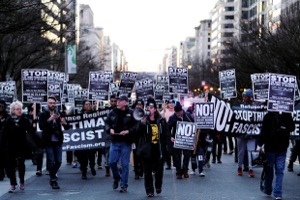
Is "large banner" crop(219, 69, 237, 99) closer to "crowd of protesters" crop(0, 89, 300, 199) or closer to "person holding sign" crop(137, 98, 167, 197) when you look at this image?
"crowd of protesters" crop(0, 89, 300, 199)

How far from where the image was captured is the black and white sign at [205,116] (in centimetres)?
1598

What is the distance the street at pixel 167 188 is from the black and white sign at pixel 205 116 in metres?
1.16

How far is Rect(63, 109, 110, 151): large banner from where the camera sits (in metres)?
15.7

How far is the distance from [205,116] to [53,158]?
14.4 ft

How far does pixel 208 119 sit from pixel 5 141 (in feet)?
17.9

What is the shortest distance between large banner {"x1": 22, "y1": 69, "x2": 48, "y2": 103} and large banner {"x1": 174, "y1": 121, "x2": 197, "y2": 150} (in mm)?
4384

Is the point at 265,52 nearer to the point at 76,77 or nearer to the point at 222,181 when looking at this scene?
the point at 76,77

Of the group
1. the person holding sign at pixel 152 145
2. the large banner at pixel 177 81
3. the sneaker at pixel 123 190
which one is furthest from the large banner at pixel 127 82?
the person holding sign at pixel 152 145

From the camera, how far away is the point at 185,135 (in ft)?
49.5

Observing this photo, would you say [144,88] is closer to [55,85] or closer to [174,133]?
[55,85]

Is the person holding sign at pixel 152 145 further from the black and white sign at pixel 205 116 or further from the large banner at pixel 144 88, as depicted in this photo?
the large banner at pixel 144 88

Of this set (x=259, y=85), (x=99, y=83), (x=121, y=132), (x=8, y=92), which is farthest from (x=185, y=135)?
(x=8, y=92)

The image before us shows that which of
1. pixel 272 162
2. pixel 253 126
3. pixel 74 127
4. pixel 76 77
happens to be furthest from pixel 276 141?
pixel 76 77

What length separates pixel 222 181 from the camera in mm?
14320
